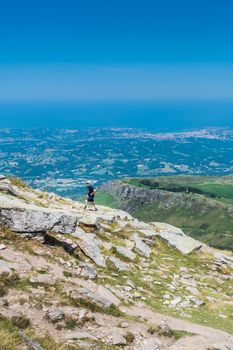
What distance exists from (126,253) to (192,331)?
41.1 ft

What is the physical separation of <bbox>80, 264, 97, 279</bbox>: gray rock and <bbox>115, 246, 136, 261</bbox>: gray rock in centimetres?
652

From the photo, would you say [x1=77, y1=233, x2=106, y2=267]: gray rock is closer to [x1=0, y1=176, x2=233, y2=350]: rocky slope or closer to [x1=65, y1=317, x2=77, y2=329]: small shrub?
[x1=0, y1=176, x2=233, y2=350]: rocky slope

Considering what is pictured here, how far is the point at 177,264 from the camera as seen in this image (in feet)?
119

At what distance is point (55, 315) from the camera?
18.3 metres

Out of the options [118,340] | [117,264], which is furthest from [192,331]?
[117,264]

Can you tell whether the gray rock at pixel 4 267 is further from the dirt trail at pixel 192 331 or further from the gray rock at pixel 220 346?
the gray rock at pixel 220 346

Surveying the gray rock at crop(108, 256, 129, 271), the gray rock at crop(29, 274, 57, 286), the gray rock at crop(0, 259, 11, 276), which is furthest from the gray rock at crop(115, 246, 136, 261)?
the gray rock at crop(0, 259, 11, 276)

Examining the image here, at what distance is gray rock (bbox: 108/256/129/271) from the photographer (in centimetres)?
2996

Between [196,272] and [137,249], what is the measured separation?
5.26 m

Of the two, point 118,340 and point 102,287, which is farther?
point 102,287

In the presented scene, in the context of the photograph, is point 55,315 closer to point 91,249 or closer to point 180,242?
point 91,249

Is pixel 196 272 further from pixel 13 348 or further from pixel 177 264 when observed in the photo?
pixel 13 348

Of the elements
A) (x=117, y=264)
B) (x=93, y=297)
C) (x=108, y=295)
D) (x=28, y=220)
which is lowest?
(x=117, y=264)

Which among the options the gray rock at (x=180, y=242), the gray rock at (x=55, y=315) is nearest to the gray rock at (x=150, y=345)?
the gray rock at (x=55, y=315)
